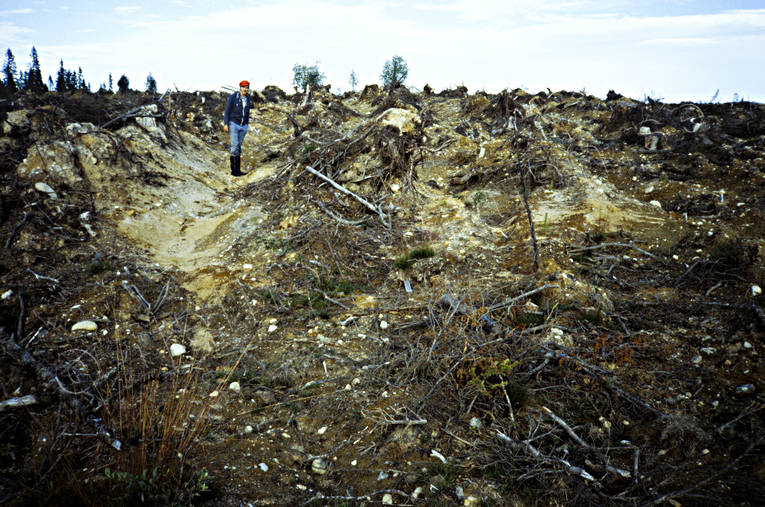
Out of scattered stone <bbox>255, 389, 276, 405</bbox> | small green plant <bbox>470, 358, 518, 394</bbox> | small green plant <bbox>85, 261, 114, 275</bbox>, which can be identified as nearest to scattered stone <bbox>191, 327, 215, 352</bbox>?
scattered stone <bbox>255, 389, 276, 405</bbox>

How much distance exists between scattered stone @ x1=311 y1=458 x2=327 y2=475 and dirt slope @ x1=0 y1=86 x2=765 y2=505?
0.02 metres

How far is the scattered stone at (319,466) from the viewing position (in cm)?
248

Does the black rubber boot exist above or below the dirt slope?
above

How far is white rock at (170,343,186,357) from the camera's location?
361cm

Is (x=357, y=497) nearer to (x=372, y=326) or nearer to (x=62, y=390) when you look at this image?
(x=372, y=326)

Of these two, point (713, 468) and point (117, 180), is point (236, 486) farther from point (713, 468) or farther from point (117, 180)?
point (117, 180)

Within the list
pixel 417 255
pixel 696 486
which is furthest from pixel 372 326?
pixel 696 486

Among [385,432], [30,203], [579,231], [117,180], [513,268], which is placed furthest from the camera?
[117,180]

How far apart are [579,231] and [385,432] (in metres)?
4.59

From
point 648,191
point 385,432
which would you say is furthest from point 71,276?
point 648,191

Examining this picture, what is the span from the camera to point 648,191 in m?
7.63

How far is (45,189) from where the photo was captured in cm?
563

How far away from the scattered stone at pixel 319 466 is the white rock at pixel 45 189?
19.1 feet

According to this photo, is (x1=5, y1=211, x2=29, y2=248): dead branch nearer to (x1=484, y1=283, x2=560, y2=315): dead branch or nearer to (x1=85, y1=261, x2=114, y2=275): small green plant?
(x1=85, y1=261, x2=114, y2=275): small green plant
